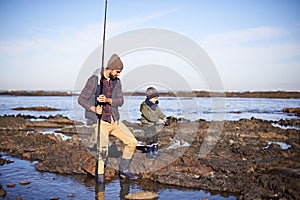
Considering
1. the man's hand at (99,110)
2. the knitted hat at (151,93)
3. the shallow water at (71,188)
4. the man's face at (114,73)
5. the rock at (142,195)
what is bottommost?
the shallow water at (71,188)

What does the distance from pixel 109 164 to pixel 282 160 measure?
4741mm

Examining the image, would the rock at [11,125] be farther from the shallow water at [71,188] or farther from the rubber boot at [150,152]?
the rubber boot at [150,152]

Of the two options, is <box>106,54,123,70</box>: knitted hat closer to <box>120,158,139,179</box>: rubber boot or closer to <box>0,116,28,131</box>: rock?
<box>120,158,139,179</box>: rubber boot

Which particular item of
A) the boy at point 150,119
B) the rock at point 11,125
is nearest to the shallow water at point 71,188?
the boy at point 150,119

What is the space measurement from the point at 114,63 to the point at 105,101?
30.4 inches

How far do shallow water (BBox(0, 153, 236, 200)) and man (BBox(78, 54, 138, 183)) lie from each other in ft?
1.52

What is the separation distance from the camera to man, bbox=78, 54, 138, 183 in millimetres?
6176

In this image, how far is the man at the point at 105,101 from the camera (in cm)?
618

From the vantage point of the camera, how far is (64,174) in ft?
24.7

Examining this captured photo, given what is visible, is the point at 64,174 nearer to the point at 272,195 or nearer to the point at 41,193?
the point at 41,193

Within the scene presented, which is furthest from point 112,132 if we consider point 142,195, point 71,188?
point 142,195

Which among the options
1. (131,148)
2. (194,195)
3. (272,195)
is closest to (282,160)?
(272,195)

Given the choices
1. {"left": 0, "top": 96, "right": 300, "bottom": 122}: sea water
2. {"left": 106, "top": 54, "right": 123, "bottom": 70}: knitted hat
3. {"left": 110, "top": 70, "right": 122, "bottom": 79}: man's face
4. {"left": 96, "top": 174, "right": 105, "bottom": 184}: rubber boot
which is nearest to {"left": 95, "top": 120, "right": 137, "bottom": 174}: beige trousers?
Answer: {"left": 96, "top": 174, "right": 105, "bottom": 184}: rubber boot

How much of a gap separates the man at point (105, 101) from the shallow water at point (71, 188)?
46 cm
